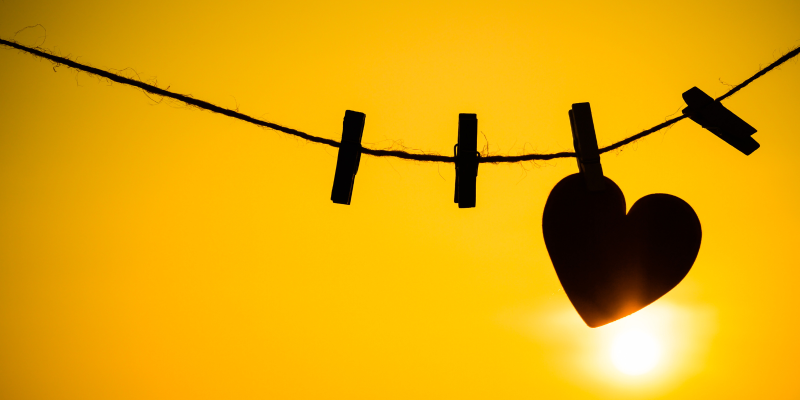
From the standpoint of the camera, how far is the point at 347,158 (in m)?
0.59

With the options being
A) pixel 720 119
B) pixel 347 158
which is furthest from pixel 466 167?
pixel 720 119

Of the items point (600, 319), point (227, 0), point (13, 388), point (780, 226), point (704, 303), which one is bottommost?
point (13, 388)

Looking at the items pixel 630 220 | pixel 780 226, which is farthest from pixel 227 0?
pixel 780 226

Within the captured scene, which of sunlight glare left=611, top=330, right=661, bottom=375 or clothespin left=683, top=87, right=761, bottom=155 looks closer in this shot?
clothespin left=683, top=87, right=761, bottom=155

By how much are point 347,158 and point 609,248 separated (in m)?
0.50

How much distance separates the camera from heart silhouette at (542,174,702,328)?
625 millimetres

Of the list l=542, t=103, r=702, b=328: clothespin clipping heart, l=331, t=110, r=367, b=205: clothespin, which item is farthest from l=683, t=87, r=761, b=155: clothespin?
l=331, t=110, r=367, b=205: clothespin

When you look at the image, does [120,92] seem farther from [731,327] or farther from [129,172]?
[731,327]

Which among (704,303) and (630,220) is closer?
(630,220)

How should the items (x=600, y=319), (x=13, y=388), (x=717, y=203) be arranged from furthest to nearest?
(x=717, y=203) < (x=13, y=388) < (x=600, y=319)

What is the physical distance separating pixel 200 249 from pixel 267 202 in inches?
7.8

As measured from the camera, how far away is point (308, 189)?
84cm

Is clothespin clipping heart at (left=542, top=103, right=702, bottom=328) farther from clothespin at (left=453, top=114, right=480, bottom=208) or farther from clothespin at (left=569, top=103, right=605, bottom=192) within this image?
clothespin at (left=453, top=114, right=480, bottom=208)

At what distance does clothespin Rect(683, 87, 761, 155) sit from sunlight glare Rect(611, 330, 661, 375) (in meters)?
0.61
